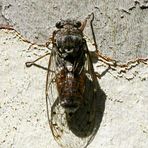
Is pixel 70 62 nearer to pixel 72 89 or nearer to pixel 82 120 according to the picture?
pixel 72 89

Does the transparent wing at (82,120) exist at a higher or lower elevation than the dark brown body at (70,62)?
lower

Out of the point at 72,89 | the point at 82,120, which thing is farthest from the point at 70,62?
the point at 82,120

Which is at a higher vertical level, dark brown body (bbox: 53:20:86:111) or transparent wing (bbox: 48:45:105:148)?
dark brown body (bbox: 53:20:86:111)

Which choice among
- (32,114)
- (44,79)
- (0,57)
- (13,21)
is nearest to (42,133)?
(32,114)

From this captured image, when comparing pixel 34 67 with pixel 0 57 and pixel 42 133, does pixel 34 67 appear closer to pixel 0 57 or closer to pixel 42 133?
pixel 0 57
